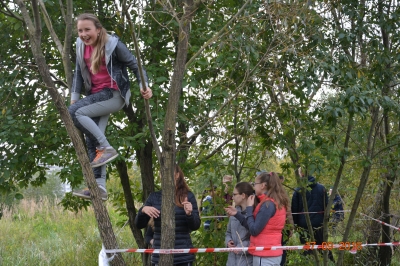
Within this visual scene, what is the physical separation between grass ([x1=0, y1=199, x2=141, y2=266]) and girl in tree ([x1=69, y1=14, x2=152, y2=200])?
2933 mm

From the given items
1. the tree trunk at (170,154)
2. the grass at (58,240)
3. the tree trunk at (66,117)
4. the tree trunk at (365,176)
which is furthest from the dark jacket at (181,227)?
the tree trunk at (365,176)

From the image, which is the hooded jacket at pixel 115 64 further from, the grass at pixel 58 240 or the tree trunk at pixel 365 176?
the tree trunk at pixel 365 176

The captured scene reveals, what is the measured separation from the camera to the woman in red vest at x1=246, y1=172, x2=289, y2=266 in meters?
5.38

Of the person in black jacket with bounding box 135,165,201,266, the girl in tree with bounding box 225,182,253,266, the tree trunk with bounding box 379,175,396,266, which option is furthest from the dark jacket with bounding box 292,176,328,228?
the person in black jacket with bounding box 135,165,201,266

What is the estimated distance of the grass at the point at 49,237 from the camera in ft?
29.5

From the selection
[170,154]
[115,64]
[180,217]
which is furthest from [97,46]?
[180,217]

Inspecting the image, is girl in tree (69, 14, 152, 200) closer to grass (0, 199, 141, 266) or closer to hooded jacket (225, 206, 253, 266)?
hooded jacket (225, 206, 253, 266)

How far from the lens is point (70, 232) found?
1098 centimetres

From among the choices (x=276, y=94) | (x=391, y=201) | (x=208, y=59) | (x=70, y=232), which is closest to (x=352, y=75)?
(x=276, y=94)

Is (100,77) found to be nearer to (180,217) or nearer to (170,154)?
(170,154)

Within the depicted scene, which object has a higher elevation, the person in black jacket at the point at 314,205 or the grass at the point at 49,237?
the person in black jacket at the point at 314,205

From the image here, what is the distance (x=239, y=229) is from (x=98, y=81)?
214 cm

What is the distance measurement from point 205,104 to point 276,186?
4.33ft

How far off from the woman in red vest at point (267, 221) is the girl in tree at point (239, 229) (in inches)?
5.0
